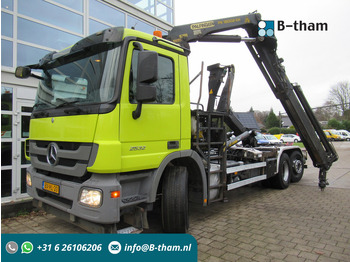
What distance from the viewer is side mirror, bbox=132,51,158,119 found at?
278 cm

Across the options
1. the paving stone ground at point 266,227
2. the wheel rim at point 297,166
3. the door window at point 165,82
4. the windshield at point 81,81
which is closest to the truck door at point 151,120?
the door window at point 165,82

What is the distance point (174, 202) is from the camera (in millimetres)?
3520

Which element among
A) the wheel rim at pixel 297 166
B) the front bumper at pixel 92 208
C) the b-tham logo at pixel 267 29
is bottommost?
the wheel rim at pixel 297 166

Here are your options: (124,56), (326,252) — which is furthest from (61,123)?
(326,252)

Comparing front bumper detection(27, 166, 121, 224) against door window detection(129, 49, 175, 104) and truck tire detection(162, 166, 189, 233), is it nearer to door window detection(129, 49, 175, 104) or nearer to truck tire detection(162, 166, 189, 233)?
truck tire detection(162, 166, 189, 233)

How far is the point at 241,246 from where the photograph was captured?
3535mm

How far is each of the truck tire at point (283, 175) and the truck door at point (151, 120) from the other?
4.47m

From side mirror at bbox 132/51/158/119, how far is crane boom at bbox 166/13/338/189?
196 cm

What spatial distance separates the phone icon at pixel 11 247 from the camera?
2902 millimetres

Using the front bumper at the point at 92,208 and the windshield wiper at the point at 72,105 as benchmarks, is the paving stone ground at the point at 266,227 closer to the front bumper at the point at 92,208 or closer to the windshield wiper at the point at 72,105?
the front bumper at the point at 92,208

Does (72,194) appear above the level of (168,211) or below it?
above

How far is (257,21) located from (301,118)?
283 centimetres

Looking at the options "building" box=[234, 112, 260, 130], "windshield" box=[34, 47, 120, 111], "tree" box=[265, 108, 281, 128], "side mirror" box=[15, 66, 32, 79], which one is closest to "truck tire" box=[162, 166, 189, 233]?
"windshield" box=[34, 47, 120, 111]

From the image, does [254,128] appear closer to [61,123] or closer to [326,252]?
[326,252]
